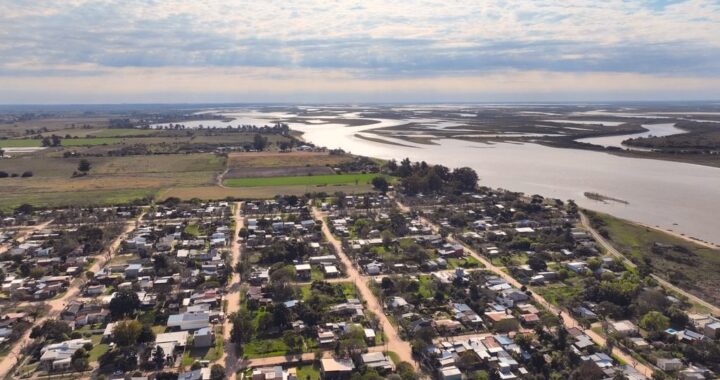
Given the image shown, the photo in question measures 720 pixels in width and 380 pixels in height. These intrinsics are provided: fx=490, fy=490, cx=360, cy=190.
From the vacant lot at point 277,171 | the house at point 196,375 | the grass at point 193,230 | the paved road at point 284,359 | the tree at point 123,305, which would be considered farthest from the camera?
the vacant lot at point 277,171

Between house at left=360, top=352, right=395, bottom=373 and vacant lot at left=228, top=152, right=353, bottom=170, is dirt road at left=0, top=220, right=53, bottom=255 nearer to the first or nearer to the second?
house at left=360, top=352, right=395, bottom=373

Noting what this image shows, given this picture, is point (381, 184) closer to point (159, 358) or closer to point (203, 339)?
point (203, 339)

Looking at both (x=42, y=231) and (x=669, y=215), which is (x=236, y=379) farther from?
(x=669, y=215)

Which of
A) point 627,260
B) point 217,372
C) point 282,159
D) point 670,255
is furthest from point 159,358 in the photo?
point 282,159

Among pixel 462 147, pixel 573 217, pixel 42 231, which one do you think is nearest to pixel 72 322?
pixel 42 231

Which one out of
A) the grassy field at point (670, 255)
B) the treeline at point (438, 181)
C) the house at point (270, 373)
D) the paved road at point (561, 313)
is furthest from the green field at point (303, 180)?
the house at point (270, 373)

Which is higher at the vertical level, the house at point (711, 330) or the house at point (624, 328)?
the house at point (711, 330)

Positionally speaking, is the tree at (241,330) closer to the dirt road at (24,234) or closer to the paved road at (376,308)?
the paved road at (376,308)
